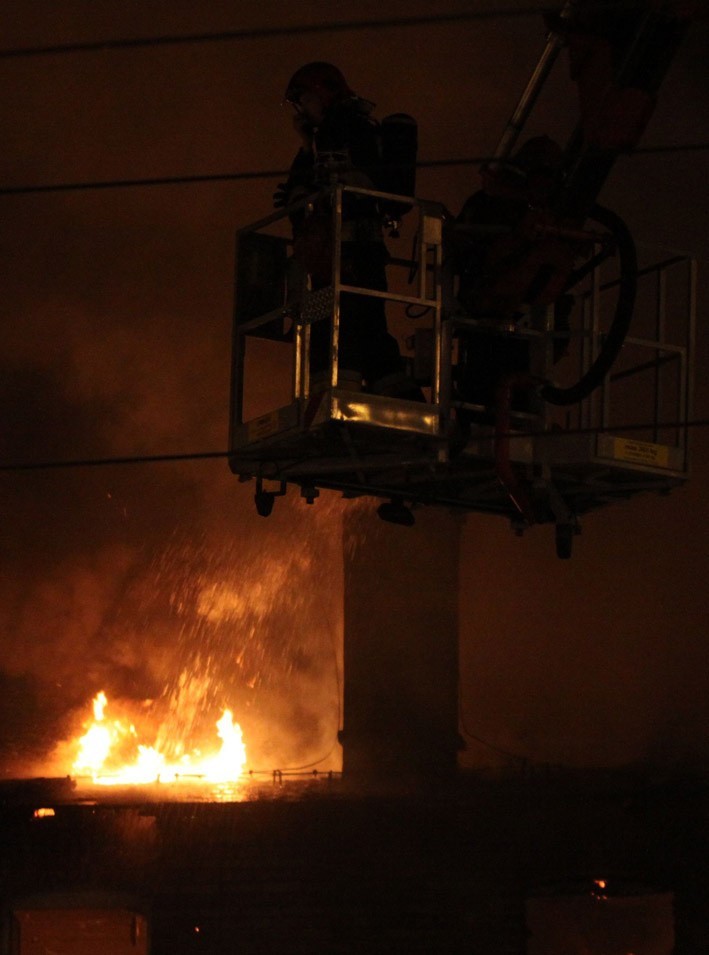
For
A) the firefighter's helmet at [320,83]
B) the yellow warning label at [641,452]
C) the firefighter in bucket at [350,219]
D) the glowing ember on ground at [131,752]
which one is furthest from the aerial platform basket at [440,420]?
the glowing ember on ground at [131,752]

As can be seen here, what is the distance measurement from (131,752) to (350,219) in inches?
366

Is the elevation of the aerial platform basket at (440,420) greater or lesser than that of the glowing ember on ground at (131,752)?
greater

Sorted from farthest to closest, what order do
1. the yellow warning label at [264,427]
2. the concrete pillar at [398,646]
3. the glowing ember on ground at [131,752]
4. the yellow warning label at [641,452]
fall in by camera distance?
the glowing ember on ground at [131,752] < the concrete pillar at [398,646] < the yellow warning label at [641,452] < the yellow warning label at [264,427]

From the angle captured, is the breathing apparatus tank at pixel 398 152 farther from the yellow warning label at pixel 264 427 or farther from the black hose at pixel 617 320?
the yellow warning label at pixel 264 427

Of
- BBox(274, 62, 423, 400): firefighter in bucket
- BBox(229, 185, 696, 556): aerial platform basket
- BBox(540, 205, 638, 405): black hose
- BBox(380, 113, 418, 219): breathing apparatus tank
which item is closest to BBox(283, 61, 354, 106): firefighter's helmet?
BBox(274, 62, 423, 400): firefighter in bucket

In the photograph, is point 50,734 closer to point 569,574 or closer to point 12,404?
point 12,404

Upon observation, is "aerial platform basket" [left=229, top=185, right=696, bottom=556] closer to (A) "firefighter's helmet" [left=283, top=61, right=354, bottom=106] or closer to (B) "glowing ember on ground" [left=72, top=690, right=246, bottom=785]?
(A) "firefighter's helmet" [left=283, top=61, right=354, bottom=106]

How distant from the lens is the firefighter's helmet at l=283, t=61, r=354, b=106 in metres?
6.39

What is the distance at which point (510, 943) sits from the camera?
10.4m

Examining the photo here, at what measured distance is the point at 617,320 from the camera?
628 centimetres

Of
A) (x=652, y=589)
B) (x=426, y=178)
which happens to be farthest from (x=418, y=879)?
(x=426, y=178)

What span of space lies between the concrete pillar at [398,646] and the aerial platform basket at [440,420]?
5.32m

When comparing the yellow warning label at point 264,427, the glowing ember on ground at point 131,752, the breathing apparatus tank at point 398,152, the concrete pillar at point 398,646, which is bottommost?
the glowing ember on ground at point 131,752

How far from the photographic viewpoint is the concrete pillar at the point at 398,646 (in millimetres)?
12750
